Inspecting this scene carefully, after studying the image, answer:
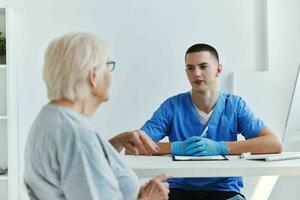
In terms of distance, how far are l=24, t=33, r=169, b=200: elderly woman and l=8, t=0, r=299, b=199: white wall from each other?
161 centimetres

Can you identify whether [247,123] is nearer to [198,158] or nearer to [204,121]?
[204,121]

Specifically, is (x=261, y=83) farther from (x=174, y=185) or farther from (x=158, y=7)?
(x=174, y=185)

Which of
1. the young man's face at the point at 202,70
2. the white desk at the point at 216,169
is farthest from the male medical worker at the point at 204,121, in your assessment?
the white desk at the point at 216,169

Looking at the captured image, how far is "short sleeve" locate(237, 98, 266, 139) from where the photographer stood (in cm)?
205

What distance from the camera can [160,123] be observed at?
6.98 ft

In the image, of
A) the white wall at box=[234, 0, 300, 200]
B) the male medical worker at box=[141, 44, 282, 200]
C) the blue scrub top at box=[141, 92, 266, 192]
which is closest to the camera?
the male medical worker at box=[141, 44, 282, 200]

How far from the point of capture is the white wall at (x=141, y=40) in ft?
8.99

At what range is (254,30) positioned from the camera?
278cm

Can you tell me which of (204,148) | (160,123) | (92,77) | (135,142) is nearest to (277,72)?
(160,123)

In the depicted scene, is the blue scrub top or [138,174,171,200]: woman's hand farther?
the blue scrub top

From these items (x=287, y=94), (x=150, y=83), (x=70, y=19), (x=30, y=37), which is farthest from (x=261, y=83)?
(x=30, y=37)

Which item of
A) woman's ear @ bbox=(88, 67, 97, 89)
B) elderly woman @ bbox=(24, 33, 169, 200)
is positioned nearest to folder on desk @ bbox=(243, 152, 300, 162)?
elderly woman @ bbox=(24, 33, 169, 200)

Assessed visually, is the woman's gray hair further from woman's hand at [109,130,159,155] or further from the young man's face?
the young man's face

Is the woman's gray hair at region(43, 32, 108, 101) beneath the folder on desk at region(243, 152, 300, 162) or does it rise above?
above
